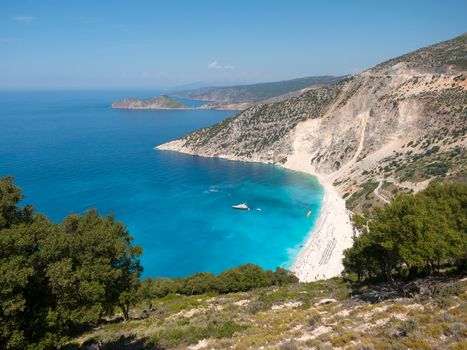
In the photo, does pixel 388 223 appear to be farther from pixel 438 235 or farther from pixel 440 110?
pixel 440 110

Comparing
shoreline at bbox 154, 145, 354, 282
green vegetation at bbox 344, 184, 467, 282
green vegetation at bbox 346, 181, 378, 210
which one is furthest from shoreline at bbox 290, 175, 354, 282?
green vegetation at bbox 344, 184, 467, 282

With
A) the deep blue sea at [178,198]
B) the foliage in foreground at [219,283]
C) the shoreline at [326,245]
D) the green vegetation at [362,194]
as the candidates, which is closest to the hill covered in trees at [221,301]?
the foliage in foreground at [219,283]

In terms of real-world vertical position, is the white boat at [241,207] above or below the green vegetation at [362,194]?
below

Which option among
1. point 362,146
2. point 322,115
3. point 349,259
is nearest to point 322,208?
point 362,146

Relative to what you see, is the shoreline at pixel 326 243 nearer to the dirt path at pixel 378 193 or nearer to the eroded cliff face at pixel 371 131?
the eroded cliff face at pixel 371 131

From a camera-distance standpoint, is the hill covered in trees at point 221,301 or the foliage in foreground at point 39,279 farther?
the hill covered in trees at point 221,301

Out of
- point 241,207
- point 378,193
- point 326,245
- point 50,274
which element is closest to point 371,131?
point 378,193
